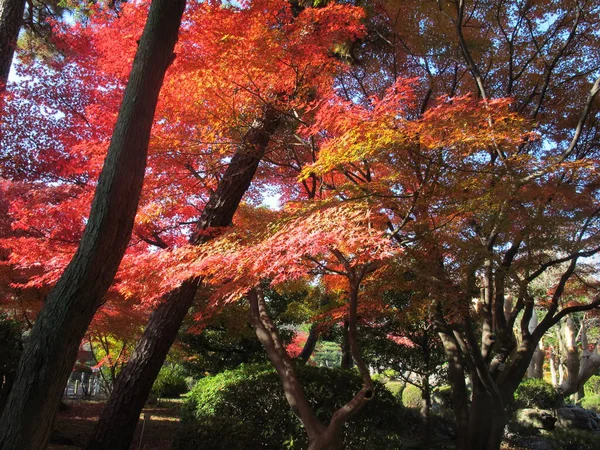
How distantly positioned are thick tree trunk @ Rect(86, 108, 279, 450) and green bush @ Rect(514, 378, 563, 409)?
10.9 m

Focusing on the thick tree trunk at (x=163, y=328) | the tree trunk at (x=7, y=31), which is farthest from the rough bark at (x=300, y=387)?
the tree trunk at (x=7, y=31)

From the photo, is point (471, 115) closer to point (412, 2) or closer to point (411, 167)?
point (411, 167)

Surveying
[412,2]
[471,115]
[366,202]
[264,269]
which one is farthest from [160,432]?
Answer: [412,2]

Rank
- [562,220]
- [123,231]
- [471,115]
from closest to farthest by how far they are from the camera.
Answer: [123,231] → [471,115] → [562,220]

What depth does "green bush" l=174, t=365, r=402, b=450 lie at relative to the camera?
5.78 metres

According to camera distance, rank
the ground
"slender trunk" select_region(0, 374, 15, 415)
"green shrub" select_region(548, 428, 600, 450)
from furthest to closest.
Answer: "green shrub" select_region(548, 428, 600, 450) < "slender trunk" select_region(0, 374, 15, 415) < the ground

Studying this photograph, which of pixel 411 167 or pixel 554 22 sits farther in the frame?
pixel 554 22

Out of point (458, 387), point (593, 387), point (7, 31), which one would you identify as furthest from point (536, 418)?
point (7, 31)

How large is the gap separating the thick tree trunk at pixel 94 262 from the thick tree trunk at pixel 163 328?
206 cm

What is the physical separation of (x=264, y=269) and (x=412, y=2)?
5563 millimetres

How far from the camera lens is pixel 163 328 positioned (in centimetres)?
609

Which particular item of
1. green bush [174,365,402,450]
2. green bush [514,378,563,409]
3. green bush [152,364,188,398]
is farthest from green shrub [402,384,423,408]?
green bush [152,364,188,398]

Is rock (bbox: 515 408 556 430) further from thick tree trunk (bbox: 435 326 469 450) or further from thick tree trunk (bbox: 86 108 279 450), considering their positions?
thick tree trunk (bbox: 86 108 279 450)

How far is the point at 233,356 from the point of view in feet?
36.0
